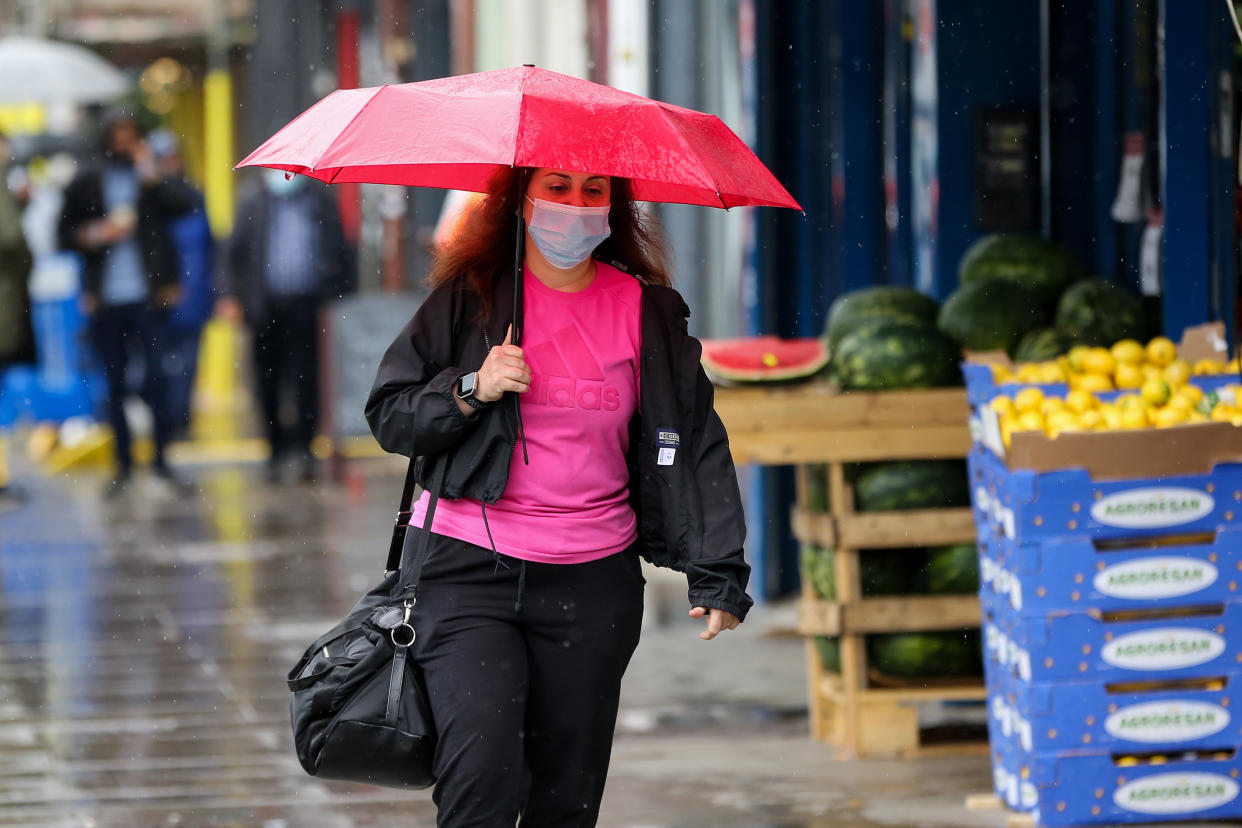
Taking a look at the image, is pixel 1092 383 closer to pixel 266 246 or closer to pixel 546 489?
pixel 546 489

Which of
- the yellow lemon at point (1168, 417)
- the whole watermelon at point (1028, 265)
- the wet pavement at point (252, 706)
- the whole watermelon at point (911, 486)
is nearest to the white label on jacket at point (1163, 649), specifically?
the yellow lemon at point (1168, 417)

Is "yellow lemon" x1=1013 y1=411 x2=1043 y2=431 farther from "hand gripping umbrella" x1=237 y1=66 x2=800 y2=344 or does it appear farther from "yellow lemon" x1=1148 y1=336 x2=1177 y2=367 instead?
"hand gripping umbrella" x1=237 y1=66 x2=800 y2=344

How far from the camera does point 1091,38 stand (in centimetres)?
806

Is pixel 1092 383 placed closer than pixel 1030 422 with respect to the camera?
No

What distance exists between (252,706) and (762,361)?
2.45 metres

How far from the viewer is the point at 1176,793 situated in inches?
225

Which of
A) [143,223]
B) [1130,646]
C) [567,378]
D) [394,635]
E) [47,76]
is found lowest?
[1130,646]

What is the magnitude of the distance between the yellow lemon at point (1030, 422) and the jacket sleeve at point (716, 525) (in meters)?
1.56

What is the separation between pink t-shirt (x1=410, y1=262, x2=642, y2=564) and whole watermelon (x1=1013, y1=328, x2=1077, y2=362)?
286cm

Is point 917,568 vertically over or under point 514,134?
under

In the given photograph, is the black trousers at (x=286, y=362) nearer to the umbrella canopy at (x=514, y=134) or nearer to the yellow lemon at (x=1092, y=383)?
the yellow lemon at (x=1092, y=383)

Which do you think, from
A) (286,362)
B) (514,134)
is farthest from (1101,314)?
(286,362)

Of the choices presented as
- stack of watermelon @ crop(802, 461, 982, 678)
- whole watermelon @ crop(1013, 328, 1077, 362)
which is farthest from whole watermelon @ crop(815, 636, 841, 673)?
whole watermelon @ crop(1013, 328, 1077, 362)

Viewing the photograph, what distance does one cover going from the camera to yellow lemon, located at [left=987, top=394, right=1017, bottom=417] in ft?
19.0
